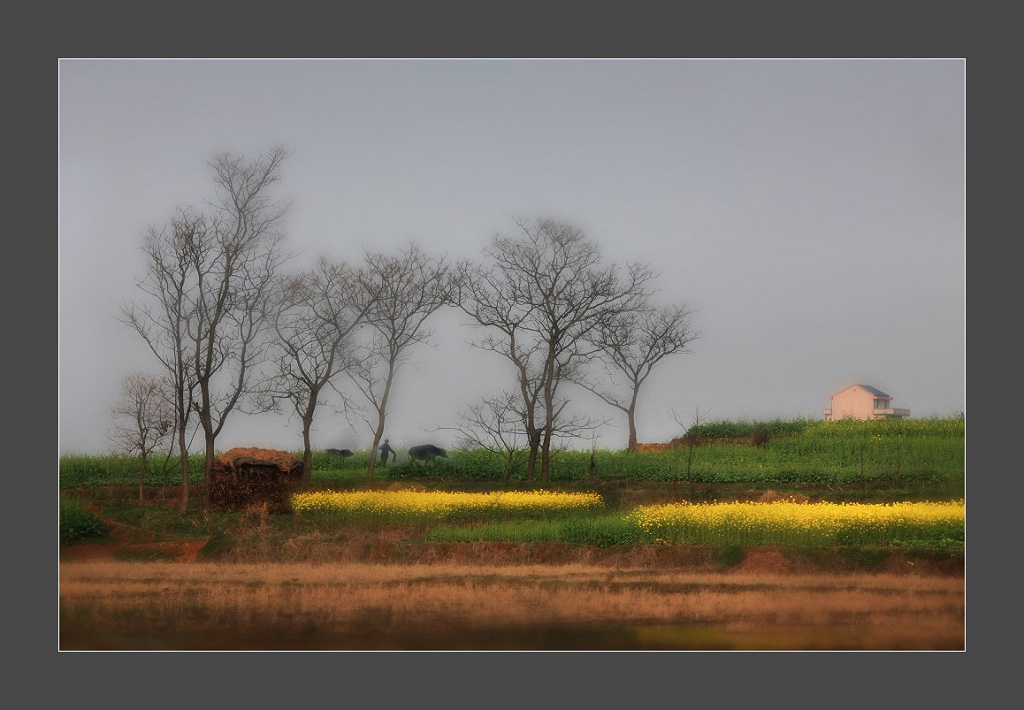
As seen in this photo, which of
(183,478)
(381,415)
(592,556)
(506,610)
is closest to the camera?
(506,610)

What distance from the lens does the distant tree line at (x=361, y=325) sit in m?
9.20

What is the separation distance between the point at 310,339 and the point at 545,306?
6.36 ft

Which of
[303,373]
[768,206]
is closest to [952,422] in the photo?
[768,206]

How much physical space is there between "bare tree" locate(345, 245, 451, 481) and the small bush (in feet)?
7.67

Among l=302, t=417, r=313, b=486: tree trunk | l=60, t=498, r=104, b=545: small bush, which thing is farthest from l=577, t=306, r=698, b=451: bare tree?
l=60, t=498, r=104, b=545: small bush

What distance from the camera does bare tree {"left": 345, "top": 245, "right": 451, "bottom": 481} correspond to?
919cm

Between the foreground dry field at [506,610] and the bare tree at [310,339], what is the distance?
1064 millimetres

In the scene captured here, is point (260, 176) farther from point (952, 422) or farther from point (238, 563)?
point (952, 422)

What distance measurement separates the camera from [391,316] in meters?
9.23

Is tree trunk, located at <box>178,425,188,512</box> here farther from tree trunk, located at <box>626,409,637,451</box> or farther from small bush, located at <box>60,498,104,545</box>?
tree trunk, located at <box>626,409,637,451</box>

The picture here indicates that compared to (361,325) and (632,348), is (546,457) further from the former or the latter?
(361,325)

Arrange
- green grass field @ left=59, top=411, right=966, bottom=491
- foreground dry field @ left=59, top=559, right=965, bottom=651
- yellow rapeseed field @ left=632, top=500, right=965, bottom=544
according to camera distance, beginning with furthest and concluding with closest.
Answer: green grass field @ left=59, top=411, right=966, bottom=491
yellow rapeseed field @ left=632, top=500, right=965, bottom=544
foreground dry field @ left=59, top=559, right=965, bottom=651

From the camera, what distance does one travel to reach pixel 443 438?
9195 mm

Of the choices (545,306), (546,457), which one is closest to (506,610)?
(546,457)
